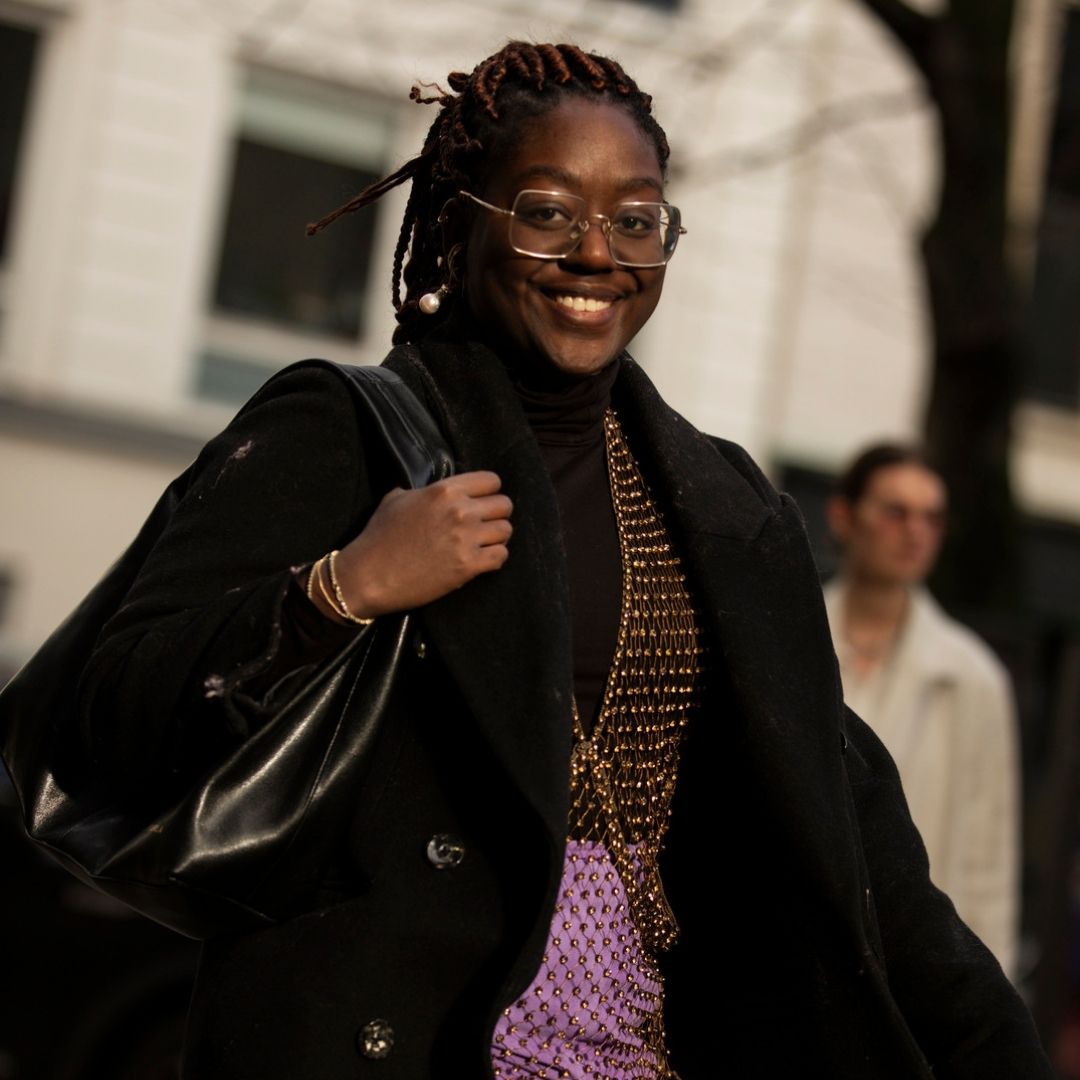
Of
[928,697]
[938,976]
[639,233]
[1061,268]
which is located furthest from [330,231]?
[938,976]

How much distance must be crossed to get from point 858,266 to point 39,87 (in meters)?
6.00

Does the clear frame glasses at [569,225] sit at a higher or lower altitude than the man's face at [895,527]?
higher

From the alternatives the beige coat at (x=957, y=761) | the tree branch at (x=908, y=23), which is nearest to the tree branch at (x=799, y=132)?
the tree branch at (x=908, y=23)

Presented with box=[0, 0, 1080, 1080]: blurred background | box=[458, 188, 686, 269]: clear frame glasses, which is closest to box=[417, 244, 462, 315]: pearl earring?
box=[458, 188, 686, 269]: clear frame glasses

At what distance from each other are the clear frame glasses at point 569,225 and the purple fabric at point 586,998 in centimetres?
65

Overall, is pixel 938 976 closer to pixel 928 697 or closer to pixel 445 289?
pixel 445 289

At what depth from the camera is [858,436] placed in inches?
667

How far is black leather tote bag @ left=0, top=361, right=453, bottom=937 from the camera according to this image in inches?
86.7

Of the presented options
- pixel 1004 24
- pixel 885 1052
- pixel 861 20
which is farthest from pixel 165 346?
pixel 885 1052

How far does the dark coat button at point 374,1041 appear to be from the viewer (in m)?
2.26

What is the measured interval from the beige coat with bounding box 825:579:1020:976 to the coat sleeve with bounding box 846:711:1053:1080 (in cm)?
284

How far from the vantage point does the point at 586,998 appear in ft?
7.98

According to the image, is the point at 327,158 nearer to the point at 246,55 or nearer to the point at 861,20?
the point at 246,55

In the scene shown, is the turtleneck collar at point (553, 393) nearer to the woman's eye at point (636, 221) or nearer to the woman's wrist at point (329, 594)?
the woman's eye at point (636, 221)
